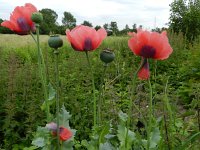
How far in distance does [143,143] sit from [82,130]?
1806mm

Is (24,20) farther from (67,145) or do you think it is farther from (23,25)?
(67,145)

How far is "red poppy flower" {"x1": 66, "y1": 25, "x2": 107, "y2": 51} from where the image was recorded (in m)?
1.31

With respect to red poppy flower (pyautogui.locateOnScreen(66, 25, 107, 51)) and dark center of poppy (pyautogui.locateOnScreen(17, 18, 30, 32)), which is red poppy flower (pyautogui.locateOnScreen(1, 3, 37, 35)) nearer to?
dark center of poppy (pyautogui.locateOnScreen(17, 18, 30, 32))

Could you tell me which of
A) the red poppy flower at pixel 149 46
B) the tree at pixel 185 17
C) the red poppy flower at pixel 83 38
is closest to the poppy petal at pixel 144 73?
the red poppy flower at pixel 149 46

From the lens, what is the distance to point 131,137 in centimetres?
153

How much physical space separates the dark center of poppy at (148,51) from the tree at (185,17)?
13.0 metres

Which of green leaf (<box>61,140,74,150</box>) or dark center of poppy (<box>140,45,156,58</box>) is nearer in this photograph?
dark center of poppy (<box>140,45,156,58</box>)

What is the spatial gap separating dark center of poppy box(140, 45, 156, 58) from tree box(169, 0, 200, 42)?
13032mm

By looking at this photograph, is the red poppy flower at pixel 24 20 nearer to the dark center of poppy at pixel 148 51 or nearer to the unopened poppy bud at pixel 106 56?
the unopened poppy bud at pixel 106 56

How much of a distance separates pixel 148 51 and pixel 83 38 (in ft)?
0.65

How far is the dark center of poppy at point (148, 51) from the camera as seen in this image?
1.26 m

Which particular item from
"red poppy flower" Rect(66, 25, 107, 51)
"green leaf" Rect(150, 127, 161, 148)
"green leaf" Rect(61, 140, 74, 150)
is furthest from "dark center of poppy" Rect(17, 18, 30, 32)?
"green leaf" Rect(150, 127, 161, 148)

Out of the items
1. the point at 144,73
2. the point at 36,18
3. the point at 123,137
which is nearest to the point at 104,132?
the point at 123,137

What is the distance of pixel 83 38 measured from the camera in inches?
51.8
